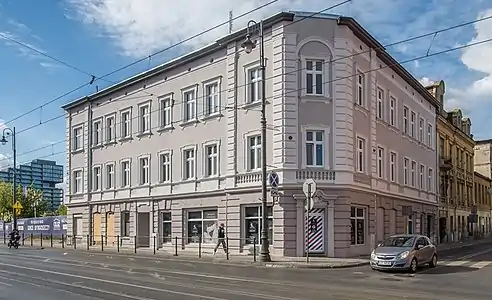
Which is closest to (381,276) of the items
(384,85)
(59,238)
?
(384,85)

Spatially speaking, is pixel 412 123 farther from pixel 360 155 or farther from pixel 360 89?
pixel 360 155

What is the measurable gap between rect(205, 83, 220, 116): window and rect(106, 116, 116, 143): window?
1138 centimetres

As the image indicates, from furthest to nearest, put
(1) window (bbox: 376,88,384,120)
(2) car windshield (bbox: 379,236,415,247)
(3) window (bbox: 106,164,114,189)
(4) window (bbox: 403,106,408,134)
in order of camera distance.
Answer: (3) window (bbox: 106,164,114,189) < (4) window (bbox: 403,106,408,134) < (1) window (bbox: 376,88,384,120) < (2) car windshield (bbox: 379,236,415,247)

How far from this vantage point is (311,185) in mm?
26469

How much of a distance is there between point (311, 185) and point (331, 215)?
16.3 feet

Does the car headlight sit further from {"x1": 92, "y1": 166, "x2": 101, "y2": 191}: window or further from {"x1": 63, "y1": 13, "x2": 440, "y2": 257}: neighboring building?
{"x1": 92, "y1": 166, "x2": 101, "y2": 191}: window

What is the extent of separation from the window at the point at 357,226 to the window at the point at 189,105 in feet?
37.6

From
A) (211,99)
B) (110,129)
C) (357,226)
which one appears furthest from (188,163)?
(357,226)

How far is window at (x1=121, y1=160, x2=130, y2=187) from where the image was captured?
142 ft

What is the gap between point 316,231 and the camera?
1215 inches

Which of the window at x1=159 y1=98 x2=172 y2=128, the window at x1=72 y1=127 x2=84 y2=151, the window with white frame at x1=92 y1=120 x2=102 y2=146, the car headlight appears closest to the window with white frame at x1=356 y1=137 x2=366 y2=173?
the car headlight

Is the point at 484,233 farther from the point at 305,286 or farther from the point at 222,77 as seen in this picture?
the point at 305,286

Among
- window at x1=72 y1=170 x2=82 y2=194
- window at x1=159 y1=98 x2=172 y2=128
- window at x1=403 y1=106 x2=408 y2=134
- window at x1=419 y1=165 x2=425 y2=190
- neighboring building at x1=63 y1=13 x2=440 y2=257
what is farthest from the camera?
window at x1=72 y1=170 x2=82 y2=194

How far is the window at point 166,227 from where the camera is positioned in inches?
1535
